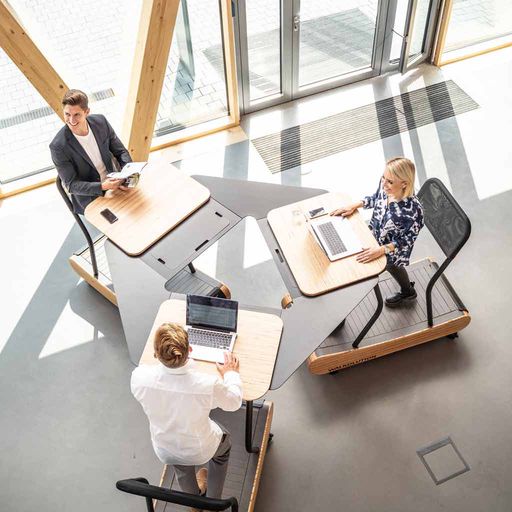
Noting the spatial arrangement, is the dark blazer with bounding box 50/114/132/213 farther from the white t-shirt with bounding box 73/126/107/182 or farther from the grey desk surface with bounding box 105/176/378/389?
the grey desk surface with bounding box 105/176/378/389

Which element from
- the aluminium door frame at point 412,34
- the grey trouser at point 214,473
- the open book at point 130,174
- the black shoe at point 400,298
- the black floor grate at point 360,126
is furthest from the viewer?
the aluminium door frame at point 412,34

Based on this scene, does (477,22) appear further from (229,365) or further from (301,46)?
(229,365)

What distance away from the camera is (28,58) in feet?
14.4

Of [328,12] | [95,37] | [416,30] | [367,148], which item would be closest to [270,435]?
[367,148]

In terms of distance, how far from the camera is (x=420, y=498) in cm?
348

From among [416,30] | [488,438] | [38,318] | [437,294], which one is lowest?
[488,438]

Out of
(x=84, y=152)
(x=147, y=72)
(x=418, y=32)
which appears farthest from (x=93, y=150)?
(x=418, y=32)

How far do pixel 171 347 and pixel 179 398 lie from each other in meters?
0.26

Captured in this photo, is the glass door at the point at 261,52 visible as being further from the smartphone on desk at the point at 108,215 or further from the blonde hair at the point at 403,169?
the blonde hair at the point at 403,169

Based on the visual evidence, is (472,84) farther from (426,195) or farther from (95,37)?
(95,37)

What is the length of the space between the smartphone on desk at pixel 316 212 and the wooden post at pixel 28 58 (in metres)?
2.41

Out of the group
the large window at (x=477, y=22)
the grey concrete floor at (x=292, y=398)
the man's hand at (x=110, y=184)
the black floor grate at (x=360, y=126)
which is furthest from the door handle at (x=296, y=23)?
the man's hand at (x=110, y=184)

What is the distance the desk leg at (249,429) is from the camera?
3.16 m

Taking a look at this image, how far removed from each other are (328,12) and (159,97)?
1966mm
